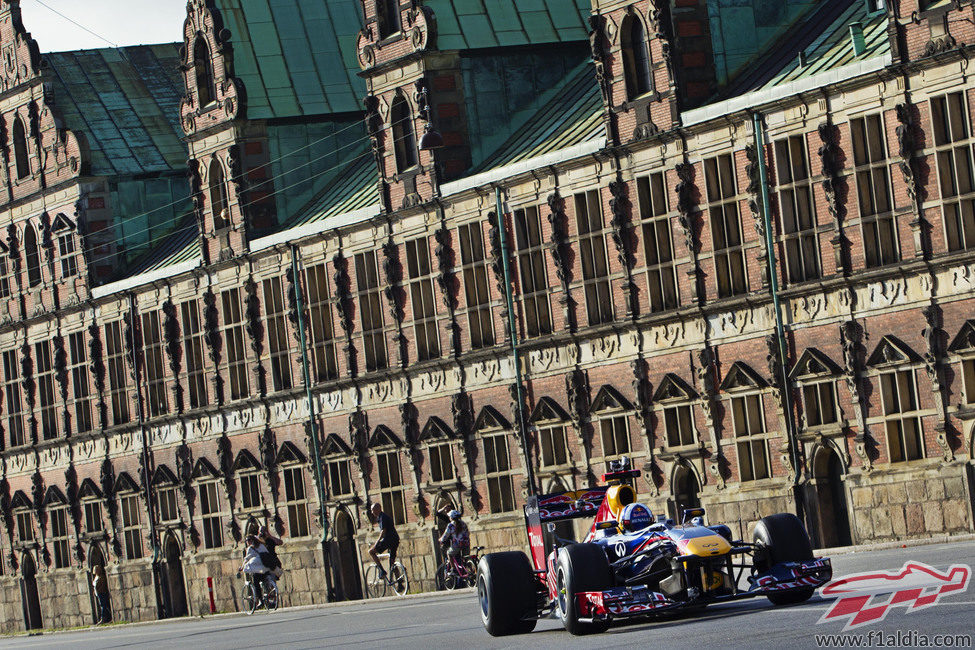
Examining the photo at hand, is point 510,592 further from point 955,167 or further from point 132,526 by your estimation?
point 132,526

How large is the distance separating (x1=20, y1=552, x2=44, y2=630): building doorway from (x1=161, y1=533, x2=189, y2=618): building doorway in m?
8.01

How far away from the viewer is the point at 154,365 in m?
53.7

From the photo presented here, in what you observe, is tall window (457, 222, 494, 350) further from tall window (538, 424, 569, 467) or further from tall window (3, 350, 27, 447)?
tall window (3, 350, 27, 447)

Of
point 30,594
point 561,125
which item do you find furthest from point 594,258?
point 30,594

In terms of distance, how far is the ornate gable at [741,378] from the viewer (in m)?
35.6

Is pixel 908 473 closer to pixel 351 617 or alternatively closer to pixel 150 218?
pixel 351 617

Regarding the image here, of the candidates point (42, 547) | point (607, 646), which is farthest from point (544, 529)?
point (42, 547)

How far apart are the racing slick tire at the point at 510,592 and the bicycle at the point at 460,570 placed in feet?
61.9

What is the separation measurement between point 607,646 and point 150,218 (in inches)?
1654

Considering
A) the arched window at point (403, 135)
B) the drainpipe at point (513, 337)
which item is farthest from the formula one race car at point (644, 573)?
the arched window at point (403, 135)

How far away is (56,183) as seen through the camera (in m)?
57.3

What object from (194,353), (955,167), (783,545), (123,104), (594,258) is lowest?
(783,545)

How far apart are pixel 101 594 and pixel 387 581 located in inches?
606

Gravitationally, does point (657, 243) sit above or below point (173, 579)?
above
